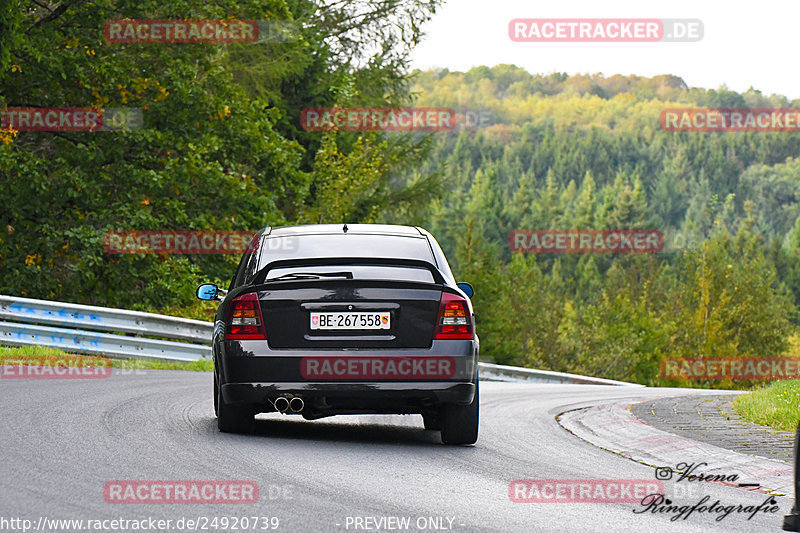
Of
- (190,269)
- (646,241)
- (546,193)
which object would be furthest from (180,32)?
(546,193)

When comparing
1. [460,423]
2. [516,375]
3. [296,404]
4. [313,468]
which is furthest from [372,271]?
[516,375]

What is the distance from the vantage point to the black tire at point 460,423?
8.69 meters

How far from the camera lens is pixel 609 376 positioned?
85.2 metres

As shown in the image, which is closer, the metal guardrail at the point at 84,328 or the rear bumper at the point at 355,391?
the rear bumper at the point at 355,391

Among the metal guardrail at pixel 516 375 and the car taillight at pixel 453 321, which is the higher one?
the car taillight at pixel 453 321

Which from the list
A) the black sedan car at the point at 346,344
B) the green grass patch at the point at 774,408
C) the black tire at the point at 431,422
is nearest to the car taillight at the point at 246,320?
the black sedan car at the point at 346,344

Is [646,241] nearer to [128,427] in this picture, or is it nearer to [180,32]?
Result: [180,32]

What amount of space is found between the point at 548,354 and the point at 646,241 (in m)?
53.9

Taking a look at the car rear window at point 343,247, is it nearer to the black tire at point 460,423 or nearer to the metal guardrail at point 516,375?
the black tire at point 460,423

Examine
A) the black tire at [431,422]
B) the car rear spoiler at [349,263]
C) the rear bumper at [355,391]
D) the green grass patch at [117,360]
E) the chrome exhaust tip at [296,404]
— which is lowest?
the green grass patch at [117,360]

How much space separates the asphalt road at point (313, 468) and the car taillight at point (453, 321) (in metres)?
0.88

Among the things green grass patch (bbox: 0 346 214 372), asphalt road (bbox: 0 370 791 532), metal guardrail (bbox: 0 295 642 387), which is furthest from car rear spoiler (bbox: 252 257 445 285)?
metal guardrail (bbox: 0 295 642 387)

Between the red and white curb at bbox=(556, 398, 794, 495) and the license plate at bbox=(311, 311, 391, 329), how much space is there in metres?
2.18

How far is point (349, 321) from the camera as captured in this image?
8297 mm
